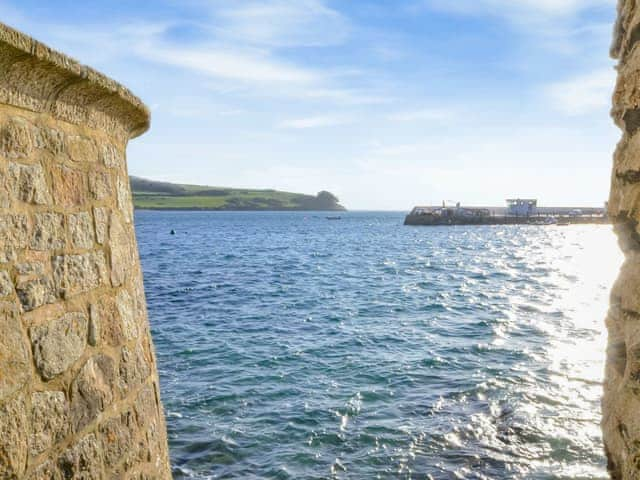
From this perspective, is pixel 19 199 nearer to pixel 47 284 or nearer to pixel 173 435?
pixel 47 284

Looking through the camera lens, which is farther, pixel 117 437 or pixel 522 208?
pixel 522 208

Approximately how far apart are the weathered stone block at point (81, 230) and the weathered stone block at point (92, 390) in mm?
637

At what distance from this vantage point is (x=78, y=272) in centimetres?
281

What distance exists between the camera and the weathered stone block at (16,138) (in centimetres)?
234

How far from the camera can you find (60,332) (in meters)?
2.62

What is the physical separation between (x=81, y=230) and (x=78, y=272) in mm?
237

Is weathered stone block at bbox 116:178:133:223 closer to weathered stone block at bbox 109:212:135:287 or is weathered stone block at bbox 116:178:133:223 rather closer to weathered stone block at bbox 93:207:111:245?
weathered stone block at bbox 109:212:135:287

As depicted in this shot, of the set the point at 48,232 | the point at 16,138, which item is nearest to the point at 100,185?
the point at 48,232

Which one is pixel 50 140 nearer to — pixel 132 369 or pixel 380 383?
pixel 132 369

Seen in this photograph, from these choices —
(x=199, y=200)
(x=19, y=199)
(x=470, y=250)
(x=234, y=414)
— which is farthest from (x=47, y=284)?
(x=199, y=200)

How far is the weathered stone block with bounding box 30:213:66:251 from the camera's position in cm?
250

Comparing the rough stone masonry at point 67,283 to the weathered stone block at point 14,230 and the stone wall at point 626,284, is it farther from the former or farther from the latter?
the stone wall at point 626,284

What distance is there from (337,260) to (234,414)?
30.6 metres

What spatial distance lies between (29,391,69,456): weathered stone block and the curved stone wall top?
4.52 feet
